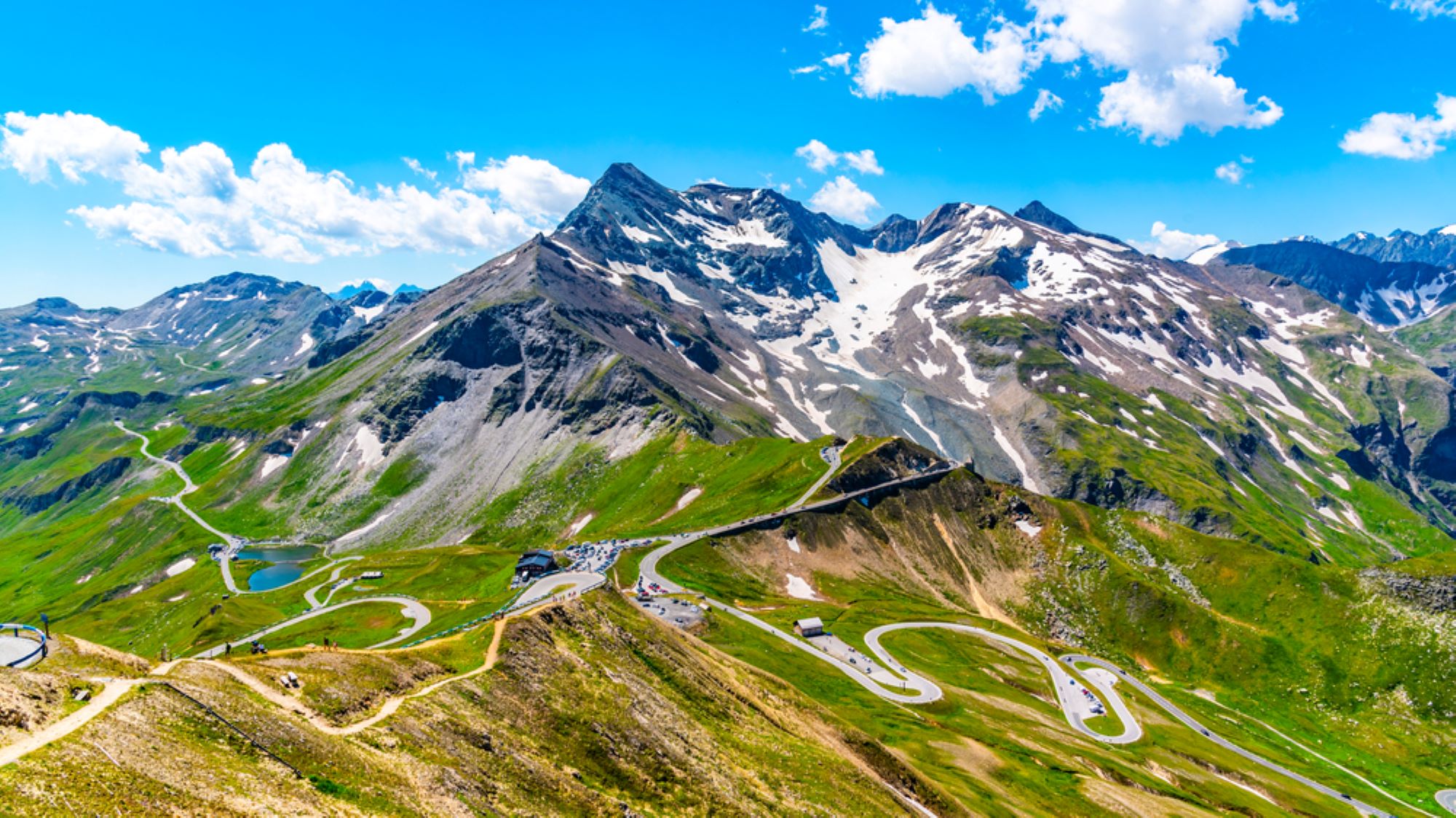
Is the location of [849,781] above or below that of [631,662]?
Result: below

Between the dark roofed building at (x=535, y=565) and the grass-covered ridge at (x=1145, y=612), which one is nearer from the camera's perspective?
the dark roofed building at (x=535, y=565)

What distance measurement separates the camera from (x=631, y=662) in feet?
195

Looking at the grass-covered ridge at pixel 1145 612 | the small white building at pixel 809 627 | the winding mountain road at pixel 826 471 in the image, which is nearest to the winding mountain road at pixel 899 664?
the small white building at pixel 809 627

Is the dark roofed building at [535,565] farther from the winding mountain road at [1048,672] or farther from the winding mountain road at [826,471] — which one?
the winding mountain road at [826,471]

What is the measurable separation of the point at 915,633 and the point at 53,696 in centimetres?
11784

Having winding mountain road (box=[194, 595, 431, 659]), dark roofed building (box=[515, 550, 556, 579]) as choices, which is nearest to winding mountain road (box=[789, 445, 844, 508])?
dark roofed building (box=[515, 550, 556, 579])

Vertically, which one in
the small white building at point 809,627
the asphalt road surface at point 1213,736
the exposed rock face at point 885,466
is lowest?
the asphalt road surface at point 1213,736

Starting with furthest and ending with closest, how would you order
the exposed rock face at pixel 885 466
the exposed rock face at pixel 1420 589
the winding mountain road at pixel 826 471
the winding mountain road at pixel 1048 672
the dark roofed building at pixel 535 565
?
the exposed rock face at pixel 885 466 → the winding mountain road at pixel 826 471 → the exposed rock face at pixel 1420 589 → the dark roofed building at pixel 535 565 → the winding mountain road at pixel 1048 672

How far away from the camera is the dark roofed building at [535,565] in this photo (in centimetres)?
11012

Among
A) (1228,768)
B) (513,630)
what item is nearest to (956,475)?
(1228,768)

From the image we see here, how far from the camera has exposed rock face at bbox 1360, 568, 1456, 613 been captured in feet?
482

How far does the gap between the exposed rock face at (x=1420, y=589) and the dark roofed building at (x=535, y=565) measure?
176564 mm

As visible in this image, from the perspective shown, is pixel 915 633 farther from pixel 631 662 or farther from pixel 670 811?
pixel 670 811

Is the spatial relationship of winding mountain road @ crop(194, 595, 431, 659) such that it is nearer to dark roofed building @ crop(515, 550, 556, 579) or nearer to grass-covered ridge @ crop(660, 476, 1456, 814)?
dark roofed building @ crop(515, 550, 556, 579)
